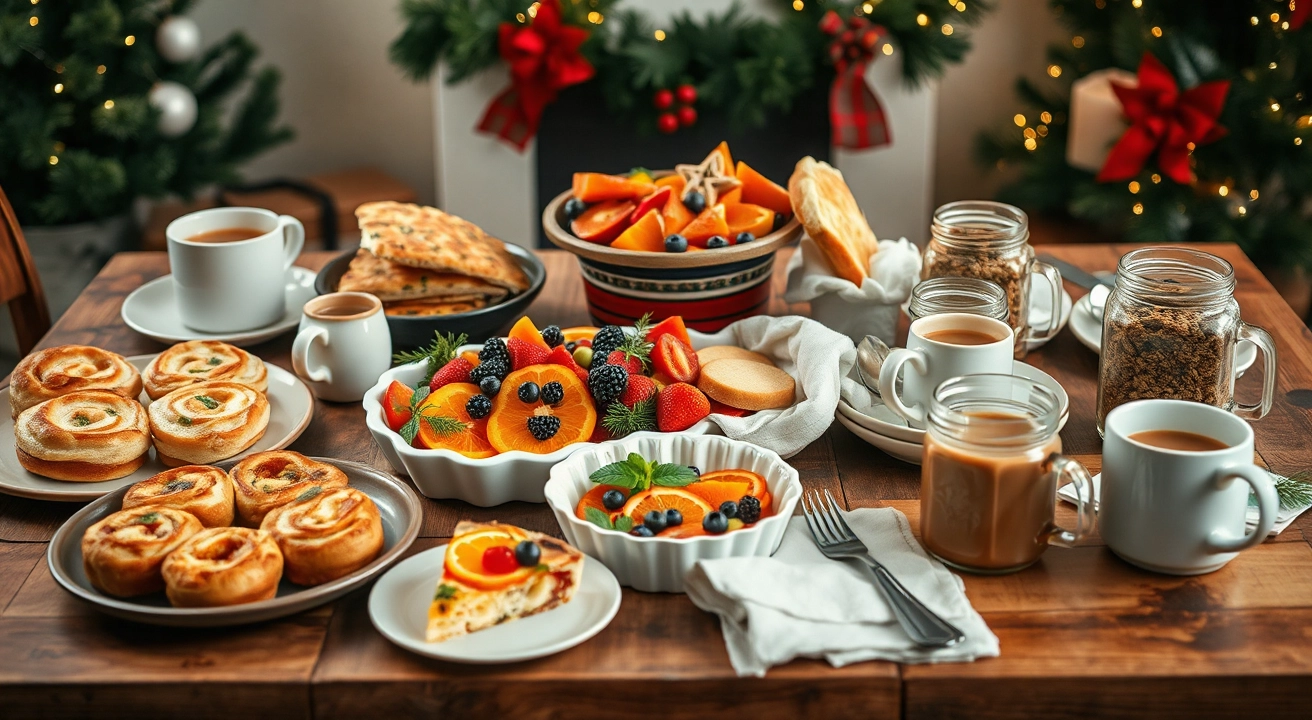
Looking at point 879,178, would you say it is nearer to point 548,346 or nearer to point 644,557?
point 548,346

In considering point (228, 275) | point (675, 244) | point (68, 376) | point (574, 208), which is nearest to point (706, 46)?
point (574, 208)

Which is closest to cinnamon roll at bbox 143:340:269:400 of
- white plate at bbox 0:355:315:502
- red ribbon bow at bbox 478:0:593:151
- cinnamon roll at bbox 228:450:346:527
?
white plate at bbox 0:355:315:502

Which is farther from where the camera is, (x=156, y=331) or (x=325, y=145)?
(x=325, y=145)

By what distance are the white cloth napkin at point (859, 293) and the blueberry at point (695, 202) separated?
0.57 ft

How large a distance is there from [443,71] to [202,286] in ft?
5.81

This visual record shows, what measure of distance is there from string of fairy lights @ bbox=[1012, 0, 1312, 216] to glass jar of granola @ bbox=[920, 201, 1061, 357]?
5.10 feet

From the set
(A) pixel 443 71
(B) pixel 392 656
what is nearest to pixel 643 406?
(B) pixel 392 656

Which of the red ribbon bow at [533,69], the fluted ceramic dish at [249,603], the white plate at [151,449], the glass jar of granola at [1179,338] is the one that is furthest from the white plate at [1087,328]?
the red ribbon bow at [533,69]

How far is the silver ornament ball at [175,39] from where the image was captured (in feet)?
11.2

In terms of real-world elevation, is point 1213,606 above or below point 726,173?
below

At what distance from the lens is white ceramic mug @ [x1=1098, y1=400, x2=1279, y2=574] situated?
119 cm

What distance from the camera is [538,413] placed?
57.3 inches

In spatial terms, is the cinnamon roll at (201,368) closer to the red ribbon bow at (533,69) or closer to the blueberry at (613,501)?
the blueberry at (613,501)

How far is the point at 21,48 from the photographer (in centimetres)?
316
